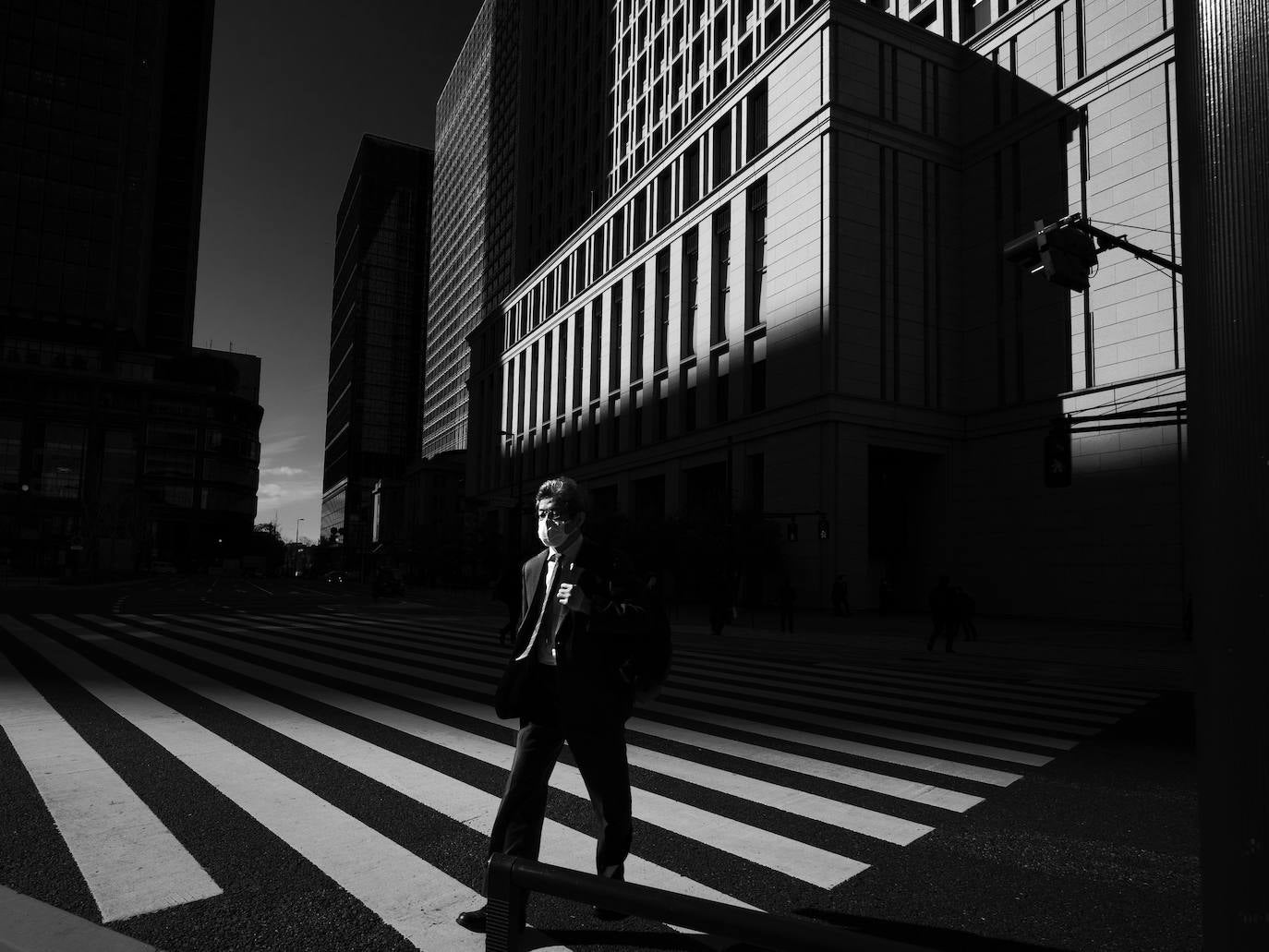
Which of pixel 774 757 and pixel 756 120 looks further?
pixel 756 120

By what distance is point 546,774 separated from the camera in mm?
3863

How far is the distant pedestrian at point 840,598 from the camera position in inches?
1315

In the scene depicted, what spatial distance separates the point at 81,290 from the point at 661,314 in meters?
79.1

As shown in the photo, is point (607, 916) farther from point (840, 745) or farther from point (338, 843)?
point (840, 745)

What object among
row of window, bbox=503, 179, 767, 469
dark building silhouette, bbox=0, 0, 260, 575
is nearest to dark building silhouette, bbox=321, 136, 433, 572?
dark building silhouette, bbox=0, 0, 260, 575

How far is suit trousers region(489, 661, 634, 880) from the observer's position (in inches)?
150

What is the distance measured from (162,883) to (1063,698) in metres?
11.4

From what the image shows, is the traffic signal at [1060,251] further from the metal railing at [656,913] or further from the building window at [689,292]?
the building window at [689,292]

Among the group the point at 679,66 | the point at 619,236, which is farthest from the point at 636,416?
the point at 679,66

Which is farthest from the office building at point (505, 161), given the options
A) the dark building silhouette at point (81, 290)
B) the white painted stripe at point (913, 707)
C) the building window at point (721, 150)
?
the white painted stripe at point (913, 707)

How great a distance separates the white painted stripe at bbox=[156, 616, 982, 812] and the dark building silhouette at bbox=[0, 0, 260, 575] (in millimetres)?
81578

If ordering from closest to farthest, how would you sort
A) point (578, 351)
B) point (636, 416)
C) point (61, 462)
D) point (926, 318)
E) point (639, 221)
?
point (926, 318) → point (636, 416) → point (639, 221) → point (578, 351) → point (61, 462)

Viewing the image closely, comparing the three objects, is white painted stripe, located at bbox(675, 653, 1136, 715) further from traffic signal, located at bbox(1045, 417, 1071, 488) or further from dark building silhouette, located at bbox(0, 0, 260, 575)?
dark building silhouette, located at bbox(0, 0, 260, 575)

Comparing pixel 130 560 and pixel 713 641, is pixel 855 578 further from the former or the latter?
pixel 130 560
